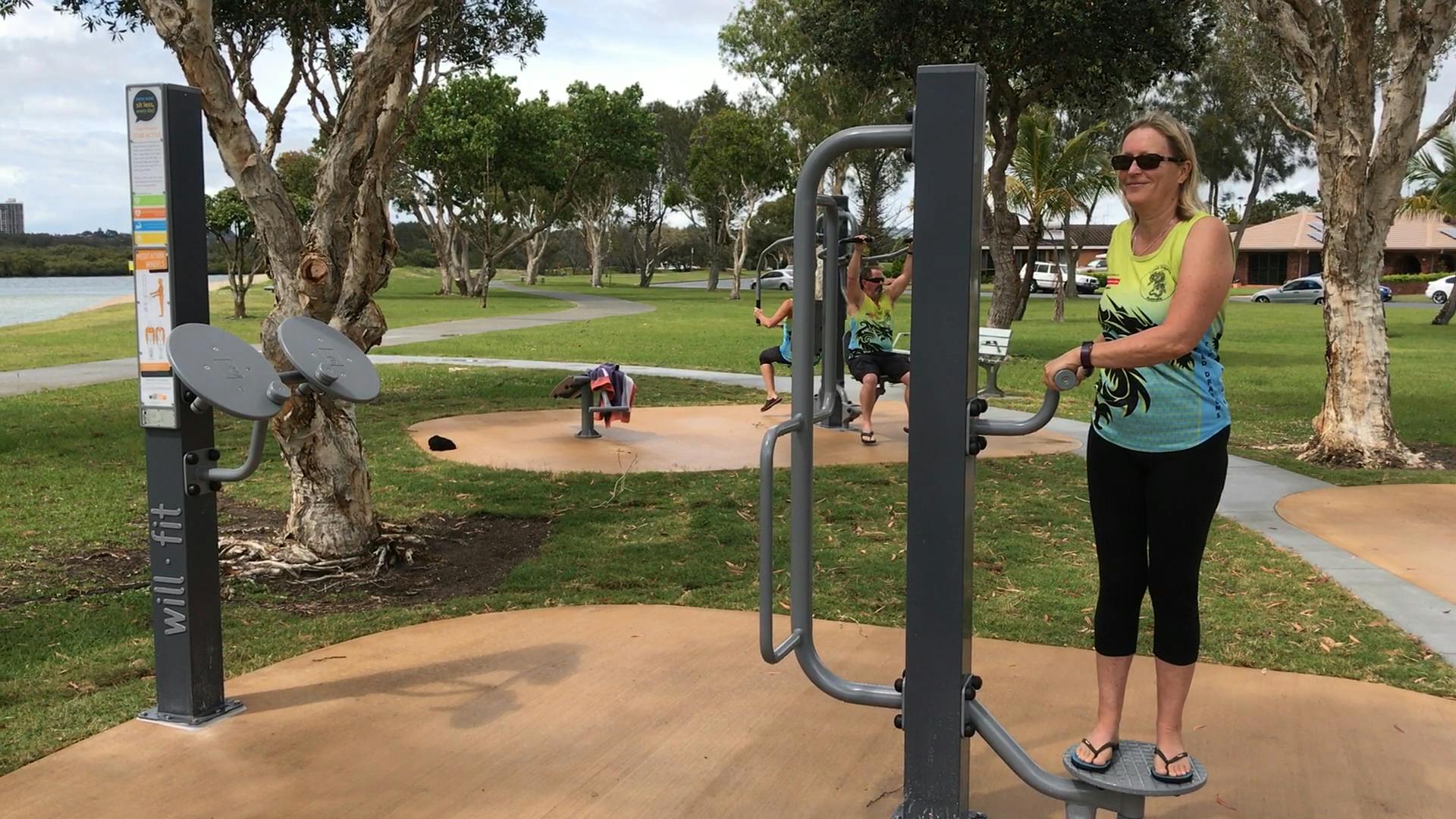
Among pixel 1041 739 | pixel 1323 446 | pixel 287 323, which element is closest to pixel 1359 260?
pixel 1323 446

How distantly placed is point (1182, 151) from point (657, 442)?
22.3 ft

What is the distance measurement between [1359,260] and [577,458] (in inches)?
234

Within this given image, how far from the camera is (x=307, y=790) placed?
334 centimetres

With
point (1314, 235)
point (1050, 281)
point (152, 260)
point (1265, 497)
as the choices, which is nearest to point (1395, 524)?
point (1265, 497)

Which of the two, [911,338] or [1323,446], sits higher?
[911,338]

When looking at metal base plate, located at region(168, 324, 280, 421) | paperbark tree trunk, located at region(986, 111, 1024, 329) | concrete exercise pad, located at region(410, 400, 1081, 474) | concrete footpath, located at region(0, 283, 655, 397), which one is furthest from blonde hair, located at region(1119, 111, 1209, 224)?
paperbark tree trunk, located at region(986, 111, 1024, 329)

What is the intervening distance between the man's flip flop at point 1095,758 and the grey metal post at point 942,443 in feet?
1.08

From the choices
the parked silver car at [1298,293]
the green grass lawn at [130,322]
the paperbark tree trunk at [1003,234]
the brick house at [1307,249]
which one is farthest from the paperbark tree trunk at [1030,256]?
the brick house at [1307,249]

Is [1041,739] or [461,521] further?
[461,521]

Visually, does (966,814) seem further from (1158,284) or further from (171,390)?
(171,390)

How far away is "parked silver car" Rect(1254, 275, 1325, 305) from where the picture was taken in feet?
143

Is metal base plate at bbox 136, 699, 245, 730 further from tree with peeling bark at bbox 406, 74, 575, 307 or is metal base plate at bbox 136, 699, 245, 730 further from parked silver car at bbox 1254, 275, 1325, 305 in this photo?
parked silver car at bbox 1254, 275, 1325, 305

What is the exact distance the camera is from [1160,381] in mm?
2945

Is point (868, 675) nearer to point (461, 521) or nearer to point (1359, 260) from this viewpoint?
point (461, 521)
